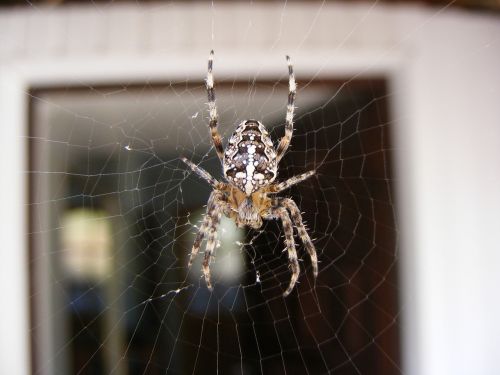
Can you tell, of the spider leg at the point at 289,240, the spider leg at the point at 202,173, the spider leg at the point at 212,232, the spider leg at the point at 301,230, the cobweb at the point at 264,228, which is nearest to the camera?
the spider leg at the point at 202,173

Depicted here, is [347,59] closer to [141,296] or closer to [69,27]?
[69,27]

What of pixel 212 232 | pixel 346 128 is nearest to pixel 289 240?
pixel 212 232

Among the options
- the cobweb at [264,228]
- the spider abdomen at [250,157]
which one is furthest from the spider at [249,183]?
the cobweb at [264,228]

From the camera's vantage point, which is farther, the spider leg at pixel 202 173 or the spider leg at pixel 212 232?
the spider leg at pixel 212 232

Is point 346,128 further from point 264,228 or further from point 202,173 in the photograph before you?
point 202,173

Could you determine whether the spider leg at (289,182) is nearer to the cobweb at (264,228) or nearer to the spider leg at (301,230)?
the spider leg at (301,230)

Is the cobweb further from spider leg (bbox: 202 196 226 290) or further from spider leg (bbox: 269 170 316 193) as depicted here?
spider leg (bbox: 202 196 226 290)

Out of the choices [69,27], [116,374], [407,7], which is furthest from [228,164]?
[116,374]
